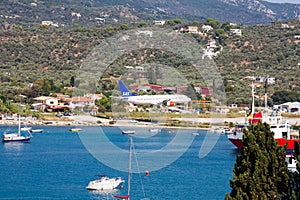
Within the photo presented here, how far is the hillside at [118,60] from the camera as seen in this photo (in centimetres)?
6400

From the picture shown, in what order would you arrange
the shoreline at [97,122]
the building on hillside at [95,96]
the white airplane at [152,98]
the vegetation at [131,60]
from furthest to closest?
the vegetation at [131,60] < the building on hillside at [95,96] < the shoreline at [97,122] < the white airplane at [152,98]

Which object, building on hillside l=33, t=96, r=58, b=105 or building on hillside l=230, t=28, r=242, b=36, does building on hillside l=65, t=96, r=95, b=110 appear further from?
building on hillside l=230, t=28, r=242, b=36

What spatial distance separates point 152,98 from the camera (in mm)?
49781

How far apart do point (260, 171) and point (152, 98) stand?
114 feet

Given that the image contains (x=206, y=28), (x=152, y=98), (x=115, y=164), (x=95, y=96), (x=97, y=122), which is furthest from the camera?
(x=206, y=28)

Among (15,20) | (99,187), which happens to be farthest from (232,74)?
(15,20)

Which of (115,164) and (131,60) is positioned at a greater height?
(131,60)

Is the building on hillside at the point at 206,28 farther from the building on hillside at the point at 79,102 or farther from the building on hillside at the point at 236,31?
the building on hillside at the point at 79,102

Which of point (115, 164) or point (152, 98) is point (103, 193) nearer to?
point (115, 164)

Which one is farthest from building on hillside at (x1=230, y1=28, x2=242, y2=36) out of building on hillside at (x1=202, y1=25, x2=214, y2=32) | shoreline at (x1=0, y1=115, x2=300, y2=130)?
shoreline at (x1=0, y1=115, x2=300, y2=130)

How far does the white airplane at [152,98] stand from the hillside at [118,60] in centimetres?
864

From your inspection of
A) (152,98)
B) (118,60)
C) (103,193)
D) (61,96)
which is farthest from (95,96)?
(103,193)

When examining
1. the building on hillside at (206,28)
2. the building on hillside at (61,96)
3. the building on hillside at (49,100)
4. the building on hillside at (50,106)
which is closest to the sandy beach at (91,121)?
the building on hillside at (50,106)

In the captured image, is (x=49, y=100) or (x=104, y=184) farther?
(x=49, y=100)
